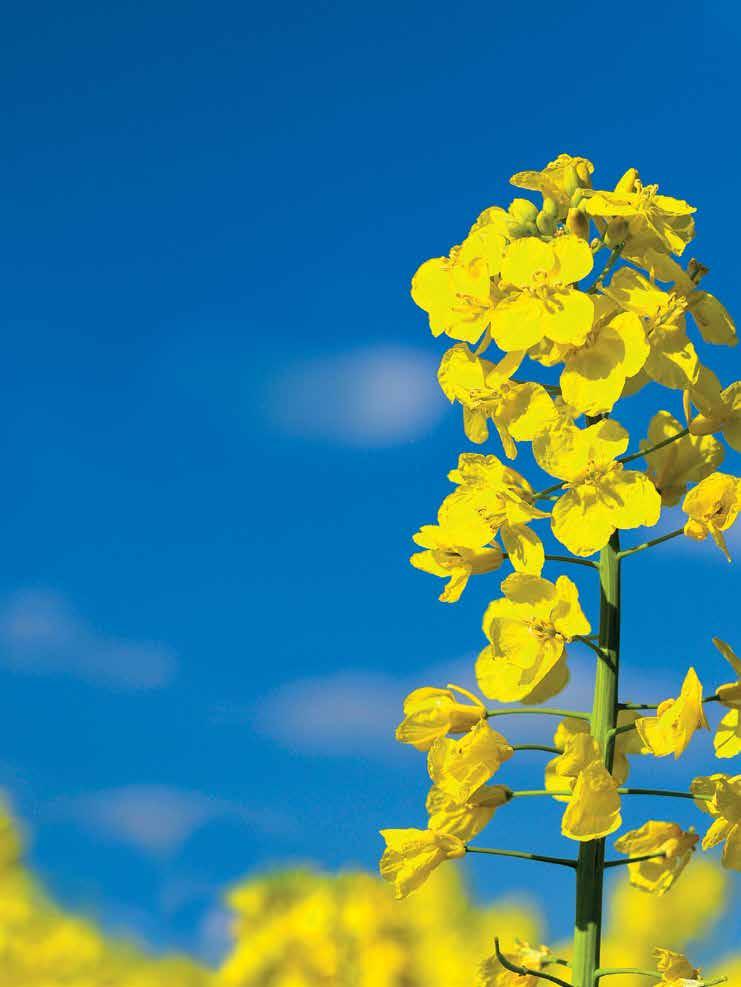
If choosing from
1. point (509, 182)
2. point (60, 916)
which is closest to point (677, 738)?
point (509, 182)

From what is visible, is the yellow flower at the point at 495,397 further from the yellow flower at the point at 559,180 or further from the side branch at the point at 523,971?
the side branch at the point at 523,971

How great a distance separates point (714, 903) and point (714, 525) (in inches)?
149

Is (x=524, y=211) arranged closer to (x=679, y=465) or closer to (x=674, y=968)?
(x=679, y=465)

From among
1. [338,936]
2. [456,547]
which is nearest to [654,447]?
[456,547]

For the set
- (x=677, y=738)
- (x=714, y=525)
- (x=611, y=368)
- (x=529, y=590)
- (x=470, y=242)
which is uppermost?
(x=470, y=242)

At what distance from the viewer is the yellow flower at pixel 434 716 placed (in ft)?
10.9

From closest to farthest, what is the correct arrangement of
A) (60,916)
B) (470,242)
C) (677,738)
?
(677,738)
(470,242)
(60,916)

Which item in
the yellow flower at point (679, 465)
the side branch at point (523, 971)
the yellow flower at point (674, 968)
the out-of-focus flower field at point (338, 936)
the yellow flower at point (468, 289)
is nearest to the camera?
the side branch at point (523, 971)

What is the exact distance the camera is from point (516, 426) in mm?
3400

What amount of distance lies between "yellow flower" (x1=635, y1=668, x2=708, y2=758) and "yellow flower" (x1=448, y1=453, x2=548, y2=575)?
461mm

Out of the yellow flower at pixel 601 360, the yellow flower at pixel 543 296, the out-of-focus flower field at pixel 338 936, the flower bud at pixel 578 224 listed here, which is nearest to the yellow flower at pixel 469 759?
the yellow flower at pixel 601 360

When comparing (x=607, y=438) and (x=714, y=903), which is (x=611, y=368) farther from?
(x=714, y=903)

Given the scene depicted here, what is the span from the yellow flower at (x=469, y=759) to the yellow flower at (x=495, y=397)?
30.2 inches

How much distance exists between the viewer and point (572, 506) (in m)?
3.28
